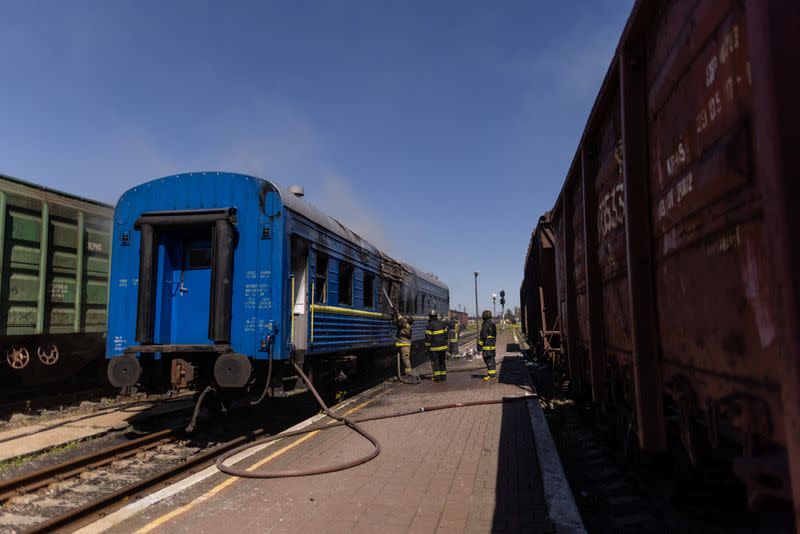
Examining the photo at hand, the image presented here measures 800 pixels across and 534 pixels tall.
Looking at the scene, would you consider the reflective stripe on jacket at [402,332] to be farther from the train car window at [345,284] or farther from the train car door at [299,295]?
the train car door at [299,295]

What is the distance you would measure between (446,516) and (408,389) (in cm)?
788

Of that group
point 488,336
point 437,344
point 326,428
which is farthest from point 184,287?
point 488,336

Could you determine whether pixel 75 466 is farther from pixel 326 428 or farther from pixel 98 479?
pixel 326 428

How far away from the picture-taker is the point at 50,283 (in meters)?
9.62

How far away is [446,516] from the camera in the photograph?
4.15 m

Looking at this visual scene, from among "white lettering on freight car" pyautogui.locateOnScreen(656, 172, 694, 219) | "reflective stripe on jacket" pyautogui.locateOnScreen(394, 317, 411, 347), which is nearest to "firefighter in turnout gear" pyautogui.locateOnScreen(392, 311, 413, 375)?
"reflective stripe on jacket" pyautogui.locateOnScreen(394, 317, 411, 347)

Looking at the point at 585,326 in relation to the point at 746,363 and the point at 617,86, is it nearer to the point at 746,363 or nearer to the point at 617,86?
the point at 617,86

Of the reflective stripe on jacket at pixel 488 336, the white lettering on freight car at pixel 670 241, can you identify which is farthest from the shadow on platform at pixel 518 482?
the reflective stripe on jacket at pixel 488 336

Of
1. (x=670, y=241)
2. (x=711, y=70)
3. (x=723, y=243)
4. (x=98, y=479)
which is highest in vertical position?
(x=711, y=70)

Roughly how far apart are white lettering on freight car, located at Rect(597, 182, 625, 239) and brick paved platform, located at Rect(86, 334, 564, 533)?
7.96 ft

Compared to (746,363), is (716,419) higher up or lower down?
lower down

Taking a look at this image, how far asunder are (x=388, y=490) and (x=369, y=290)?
7297 millimetres

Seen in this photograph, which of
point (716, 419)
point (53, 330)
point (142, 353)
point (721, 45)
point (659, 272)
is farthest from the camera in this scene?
point (53, 330)

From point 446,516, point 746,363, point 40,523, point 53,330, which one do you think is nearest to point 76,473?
point 40,523
